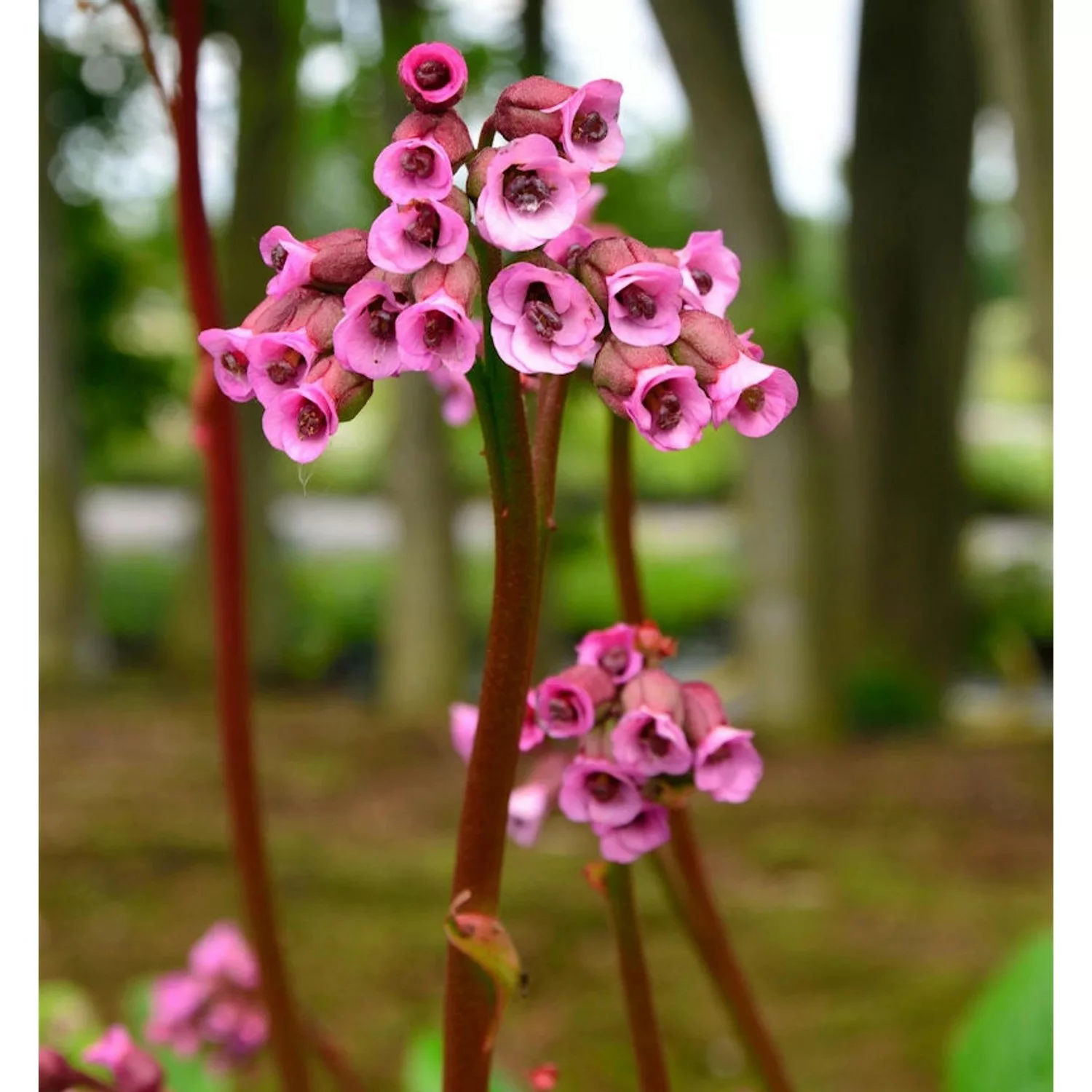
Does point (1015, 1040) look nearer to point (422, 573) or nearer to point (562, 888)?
point (562, 888)

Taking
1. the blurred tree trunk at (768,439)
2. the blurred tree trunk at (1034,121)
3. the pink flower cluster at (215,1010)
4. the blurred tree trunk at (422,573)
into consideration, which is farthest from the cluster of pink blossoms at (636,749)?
the blurred tree trunk at (422,573)

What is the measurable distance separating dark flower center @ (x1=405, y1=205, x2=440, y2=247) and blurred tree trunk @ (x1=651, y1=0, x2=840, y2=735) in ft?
6.26

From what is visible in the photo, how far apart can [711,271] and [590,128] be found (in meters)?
0.06

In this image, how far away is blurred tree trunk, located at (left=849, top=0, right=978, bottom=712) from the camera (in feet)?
9.63

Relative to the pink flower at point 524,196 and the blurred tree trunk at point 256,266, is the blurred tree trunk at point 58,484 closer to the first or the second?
the blurred tree trunk at point 256,266

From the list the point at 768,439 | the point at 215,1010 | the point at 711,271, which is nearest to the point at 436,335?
the point at 711,271

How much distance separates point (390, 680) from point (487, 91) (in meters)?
1.40

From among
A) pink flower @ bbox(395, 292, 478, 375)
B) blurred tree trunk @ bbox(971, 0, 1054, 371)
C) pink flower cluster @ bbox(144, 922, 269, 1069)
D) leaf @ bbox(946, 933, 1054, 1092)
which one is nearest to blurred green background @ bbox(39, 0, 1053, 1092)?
blurred tree trunk @ bbox(971, 0, 1054, 371)

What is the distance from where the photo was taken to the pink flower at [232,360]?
282 millimetres

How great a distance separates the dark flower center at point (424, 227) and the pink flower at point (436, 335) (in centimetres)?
1

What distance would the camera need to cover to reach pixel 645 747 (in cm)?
34

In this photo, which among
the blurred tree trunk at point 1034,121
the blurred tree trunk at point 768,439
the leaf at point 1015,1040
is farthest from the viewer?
the blurred tree trunk at point 768,439

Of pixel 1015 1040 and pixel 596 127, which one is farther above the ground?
pixel 596 127

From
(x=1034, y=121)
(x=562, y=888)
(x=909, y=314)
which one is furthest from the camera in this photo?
(x=909, y=314)
